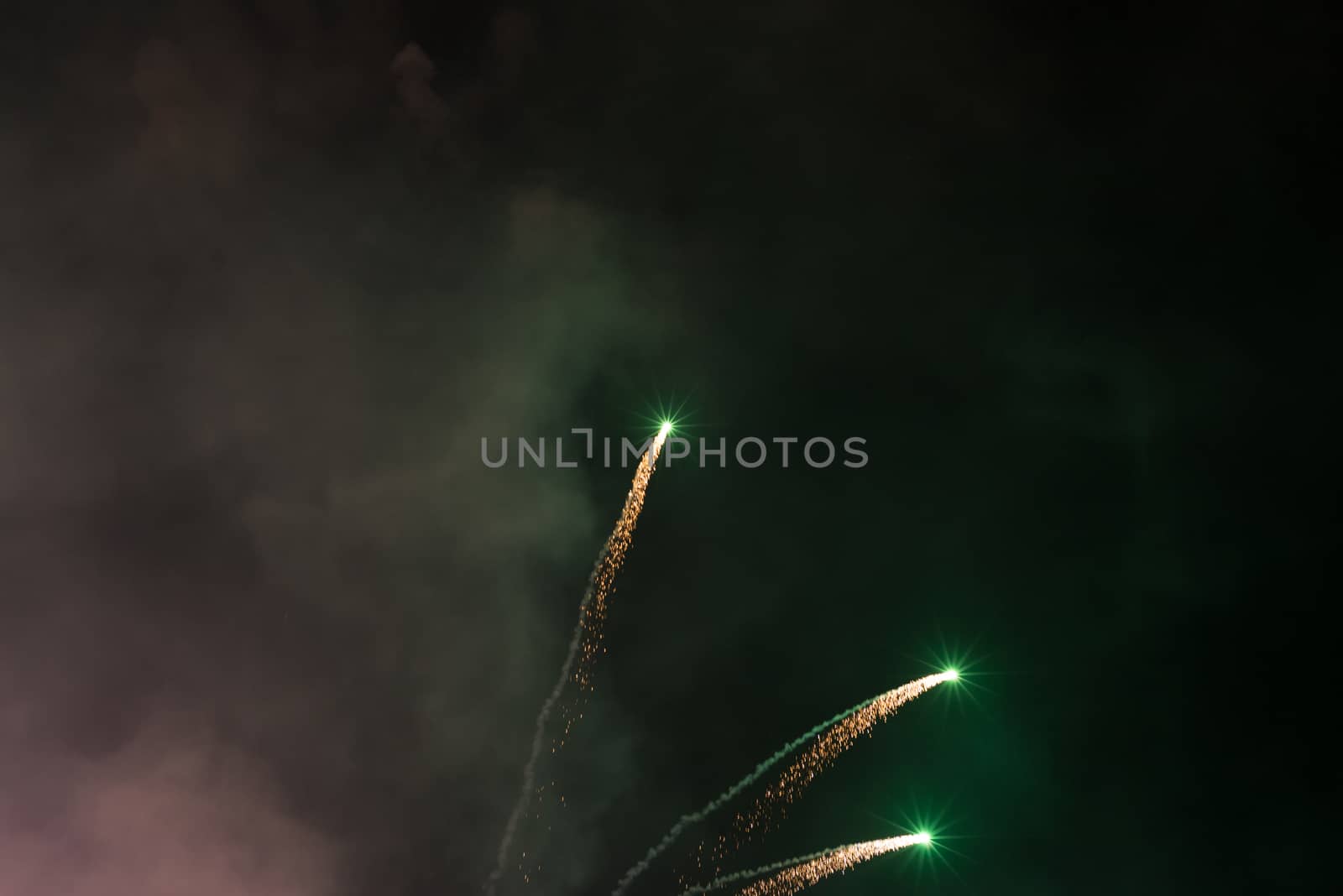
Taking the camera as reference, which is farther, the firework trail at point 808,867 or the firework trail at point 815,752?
the firework trail at point 815,752

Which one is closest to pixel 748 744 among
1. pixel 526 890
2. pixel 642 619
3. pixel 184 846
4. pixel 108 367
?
pixel 642 619

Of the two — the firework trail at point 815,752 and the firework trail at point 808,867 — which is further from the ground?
the firework trail at point 815,752

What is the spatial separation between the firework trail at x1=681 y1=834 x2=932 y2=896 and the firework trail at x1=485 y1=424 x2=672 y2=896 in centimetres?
367

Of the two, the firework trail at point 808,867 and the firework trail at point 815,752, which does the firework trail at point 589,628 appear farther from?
the firework trail at point 808,867

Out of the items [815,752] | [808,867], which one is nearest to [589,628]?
[815,752]

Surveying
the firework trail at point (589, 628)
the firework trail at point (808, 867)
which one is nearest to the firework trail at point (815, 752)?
the firework trail at point (808, 867)

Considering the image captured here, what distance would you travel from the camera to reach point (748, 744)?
20469 millimetres

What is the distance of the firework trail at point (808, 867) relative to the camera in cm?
1977

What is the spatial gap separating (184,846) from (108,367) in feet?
29.9

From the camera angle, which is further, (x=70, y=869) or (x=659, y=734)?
(x=659, y=734)

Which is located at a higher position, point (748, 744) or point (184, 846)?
point (748, 744)

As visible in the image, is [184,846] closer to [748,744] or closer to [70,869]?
[70,869]

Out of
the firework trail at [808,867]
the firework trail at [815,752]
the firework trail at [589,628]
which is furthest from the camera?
the firework trail at [815,752]

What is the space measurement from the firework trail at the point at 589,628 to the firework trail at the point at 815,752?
3093 mm
